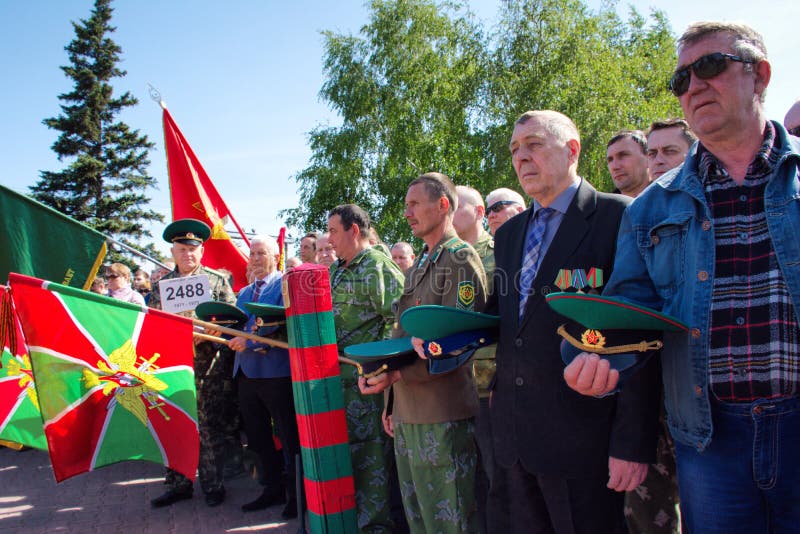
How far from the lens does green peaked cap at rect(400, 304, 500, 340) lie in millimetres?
2143

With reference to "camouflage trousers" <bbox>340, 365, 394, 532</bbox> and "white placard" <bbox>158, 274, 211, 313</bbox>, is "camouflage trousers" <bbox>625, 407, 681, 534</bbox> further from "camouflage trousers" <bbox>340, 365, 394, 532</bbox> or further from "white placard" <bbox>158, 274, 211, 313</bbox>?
"white placard" <bbox>158, 274, 211, 313</bbox>

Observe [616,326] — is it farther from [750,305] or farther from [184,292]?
[184,292]

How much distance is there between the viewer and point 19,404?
13.8ft

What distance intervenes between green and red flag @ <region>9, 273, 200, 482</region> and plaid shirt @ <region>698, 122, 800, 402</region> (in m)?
3.24

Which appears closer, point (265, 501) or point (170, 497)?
point (265, 501)

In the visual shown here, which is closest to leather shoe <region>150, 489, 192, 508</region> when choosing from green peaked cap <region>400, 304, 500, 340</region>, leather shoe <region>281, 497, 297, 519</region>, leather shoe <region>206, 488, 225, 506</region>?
leather shoe <region>206, 488, 225, 506</region>

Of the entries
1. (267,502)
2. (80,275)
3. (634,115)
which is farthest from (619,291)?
(634,115)

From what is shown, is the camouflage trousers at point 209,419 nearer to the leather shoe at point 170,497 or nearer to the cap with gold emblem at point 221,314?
the leather shoe at point 170,497

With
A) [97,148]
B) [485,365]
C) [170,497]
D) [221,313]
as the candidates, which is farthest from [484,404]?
[97,148]

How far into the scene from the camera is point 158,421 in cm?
377

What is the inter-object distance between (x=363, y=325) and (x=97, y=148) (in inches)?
1088

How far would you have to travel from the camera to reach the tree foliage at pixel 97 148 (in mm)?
25672

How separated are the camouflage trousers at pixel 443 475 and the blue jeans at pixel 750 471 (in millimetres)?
1266

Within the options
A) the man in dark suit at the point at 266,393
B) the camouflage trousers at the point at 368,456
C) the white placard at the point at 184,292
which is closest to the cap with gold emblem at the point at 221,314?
the man in dark suit at the point at 266,393
